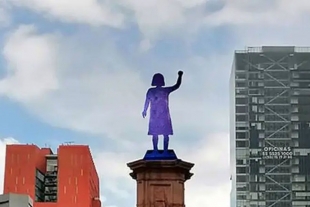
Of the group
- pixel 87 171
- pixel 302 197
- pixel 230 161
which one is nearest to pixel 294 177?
pixel 302 197

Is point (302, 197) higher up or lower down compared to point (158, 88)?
higher up

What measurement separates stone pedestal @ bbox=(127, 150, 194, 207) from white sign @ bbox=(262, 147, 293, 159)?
102211 millimetres

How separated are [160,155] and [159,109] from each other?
4.15 ft

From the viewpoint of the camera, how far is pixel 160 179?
788 inches

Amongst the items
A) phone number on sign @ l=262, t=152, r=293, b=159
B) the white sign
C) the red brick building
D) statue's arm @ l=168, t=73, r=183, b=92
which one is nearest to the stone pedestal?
statue's arm @ l=168, t=73, r=183, b=92

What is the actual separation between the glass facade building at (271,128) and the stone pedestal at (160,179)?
10156 centimetres

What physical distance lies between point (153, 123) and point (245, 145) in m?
103

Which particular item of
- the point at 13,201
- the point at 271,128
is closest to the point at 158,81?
the point at 13,201

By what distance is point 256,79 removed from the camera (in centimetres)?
12506

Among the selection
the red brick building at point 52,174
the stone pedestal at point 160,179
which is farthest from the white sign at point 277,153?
the stone pedestal at point 160,179

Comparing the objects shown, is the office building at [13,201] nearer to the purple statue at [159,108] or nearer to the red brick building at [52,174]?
the red brick building at [52,174]

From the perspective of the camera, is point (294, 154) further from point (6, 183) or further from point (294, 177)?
point (6, 183)

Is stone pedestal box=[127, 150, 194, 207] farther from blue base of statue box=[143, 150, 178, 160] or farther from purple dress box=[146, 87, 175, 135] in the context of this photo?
purple dress box=[146, 87, 175, 135]

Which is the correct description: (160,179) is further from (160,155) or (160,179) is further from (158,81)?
(158,81)
